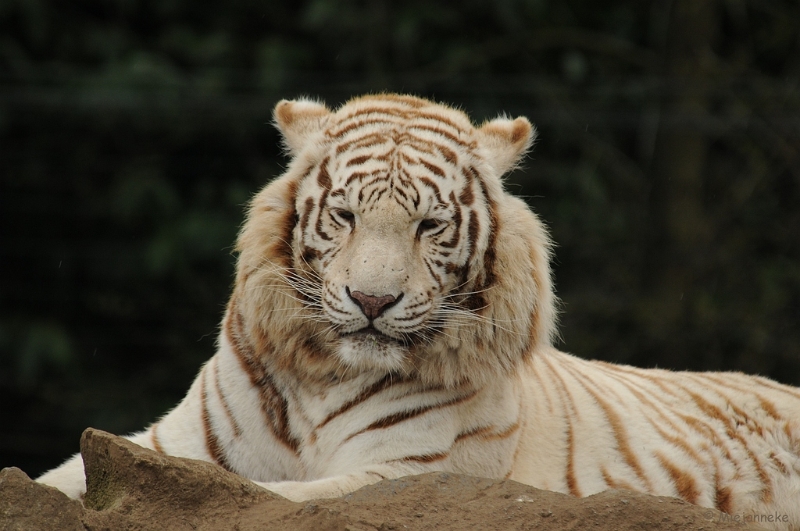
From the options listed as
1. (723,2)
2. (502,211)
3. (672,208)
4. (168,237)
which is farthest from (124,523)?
(723,2)

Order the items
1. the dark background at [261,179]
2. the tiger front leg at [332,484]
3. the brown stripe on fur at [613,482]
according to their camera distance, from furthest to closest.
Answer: the dark background at [261,179], the brown stripe on fur at [613,482], the tiger front leg at [332,484]

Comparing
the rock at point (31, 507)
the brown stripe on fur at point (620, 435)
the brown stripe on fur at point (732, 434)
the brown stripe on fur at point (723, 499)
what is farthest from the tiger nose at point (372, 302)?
the brown stripe on fur at point (732, 434)

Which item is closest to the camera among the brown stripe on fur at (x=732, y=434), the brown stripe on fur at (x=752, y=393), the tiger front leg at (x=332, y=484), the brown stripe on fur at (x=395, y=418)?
the tiger front leg at (x=332, y=484)

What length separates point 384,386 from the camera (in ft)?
9.25

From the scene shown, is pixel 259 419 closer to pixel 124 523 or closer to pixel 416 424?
pixel 416 424

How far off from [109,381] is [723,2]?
5166mm

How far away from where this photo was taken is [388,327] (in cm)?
269

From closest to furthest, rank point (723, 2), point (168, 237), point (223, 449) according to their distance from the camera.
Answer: point (223, 449)
point (168, 237)
point (723, 2)

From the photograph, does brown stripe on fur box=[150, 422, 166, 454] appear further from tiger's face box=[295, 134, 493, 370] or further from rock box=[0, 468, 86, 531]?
rock box=[0, 468, 86, 531]

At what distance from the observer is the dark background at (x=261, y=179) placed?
6738 mm

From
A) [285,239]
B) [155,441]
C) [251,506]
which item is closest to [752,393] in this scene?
[285,239]

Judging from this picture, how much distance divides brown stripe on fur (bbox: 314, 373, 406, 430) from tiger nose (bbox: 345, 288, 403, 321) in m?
0.23

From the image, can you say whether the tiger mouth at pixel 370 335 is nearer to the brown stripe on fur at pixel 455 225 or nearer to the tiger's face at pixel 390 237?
the tiger's face at pixel 390 237

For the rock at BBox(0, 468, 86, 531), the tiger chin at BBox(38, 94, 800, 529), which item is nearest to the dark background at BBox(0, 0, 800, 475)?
the tiger chin at BBox(38, 94, 800, 529)
